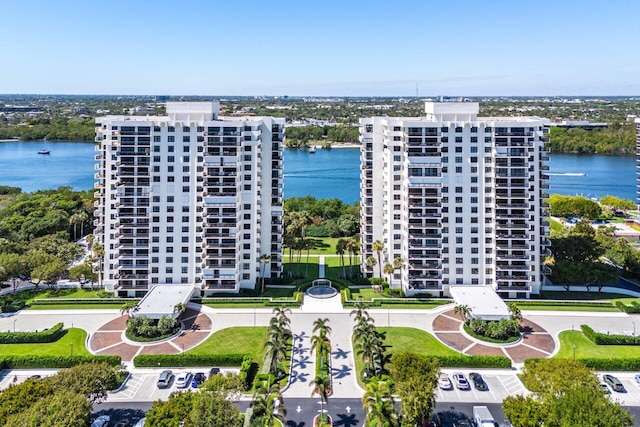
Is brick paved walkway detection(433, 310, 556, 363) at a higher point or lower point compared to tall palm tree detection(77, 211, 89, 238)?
lower

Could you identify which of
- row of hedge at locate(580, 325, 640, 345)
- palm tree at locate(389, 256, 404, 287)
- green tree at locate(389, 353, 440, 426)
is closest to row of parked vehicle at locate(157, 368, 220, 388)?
green tree at locate(389, 353, 440, 426)

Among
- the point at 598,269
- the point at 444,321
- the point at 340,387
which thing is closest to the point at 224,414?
the point at 340,387

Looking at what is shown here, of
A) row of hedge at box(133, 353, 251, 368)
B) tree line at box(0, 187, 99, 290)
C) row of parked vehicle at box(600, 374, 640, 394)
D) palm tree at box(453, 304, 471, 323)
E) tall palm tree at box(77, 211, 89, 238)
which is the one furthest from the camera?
tall palm tree at box(77, 211, 89, 238)

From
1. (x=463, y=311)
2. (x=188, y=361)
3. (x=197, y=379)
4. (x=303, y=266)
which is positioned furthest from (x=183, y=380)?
(x=303, y=266)

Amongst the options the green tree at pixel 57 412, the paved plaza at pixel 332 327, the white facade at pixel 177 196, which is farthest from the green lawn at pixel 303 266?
the green tree at pixel 57 412

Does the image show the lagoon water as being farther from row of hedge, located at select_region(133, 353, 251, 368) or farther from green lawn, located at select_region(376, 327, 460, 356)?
row of hedge, located at select_region(133, 353, 251, 368)
